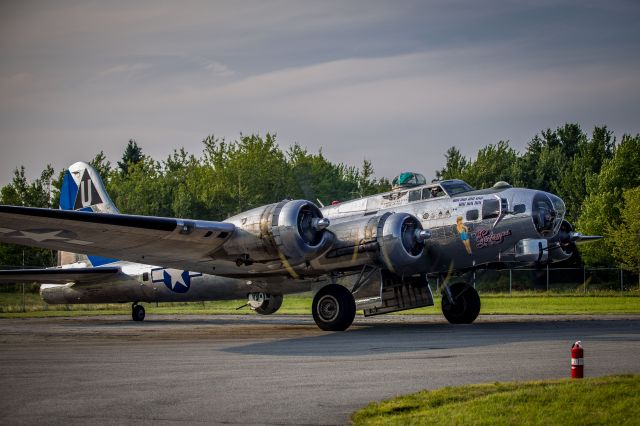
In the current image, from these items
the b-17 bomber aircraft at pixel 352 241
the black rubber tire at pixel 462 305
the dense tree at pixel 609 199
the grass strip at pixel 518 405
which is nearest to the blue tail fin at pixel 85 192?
the b-17 bomber aircraft at pixel 352 241

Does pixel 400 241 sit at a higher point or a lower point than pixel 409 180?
lower

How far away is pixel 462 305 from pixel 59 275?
13205 millimetres

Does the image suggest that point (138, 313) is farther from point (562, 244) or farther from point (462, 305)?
point (562, 244)

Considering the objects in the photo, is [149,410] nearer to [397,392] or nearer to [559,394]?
[397,392]

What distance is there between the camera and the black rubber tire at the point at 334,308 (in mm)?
20375

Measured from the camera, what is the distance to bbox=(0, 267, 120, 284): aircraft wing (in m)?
25.5

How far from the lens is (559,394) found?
9.13m

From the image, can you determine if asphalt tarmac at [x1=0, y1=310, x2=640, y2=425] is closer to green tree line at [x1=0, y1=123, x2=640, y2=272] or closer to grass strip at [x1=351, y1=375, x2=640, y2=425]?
grass strip at [x1=351, y1=375, x2=640, y2=425]

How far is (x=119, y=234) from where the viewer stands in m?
19.5

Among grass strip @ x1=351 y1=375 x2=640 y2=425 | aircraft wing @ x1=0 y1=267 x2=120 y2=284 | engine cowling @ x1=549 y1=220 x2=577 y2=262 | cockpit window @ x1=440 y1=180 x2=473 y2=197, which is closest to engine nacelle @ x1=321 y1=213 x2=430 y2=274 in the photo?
cockpit window @ x1=440 y1=180 x2=473 y2=197

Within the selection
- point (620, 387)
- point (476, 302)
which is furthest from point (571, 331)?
point (620, 387)

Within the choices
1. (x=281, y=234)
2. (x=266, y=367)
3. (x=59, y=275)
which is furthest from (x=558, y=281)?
(x=266, y=367)

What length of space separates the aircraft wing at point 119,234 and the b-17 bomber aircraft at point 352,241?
3 centimetres

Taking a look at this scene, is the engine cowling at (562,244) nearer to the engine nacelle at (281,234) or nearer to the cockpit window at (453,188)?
the cockpit window at (453,188)
